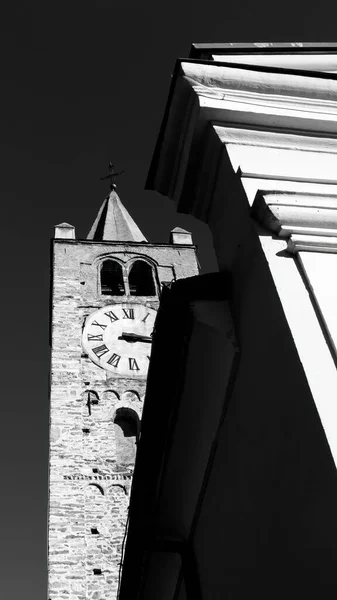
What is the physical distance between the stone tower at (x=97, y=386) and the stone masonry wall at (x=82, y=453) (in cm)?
2

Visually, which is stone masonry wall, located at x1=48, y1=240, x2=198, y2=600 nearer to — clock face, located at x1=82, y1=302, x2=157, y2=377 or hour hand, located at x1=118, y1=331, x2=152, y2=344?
clock face, located at x1=82, y1=302, x2=157, y2=377

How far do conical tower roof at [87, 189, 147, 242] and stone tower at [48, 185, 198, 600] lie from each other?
0.21 ft

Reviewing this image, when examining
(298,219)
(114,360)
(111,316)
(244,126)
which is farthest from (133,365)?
(298,219)

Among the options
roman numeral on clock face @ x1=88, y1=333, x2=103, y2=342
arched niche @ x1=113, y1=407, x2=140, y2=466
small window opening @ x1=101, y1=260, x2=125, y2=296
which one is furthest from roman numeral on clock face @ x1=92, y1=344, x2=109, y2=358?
small window opening @ x1=101, y1=260, x2=125, y2=296

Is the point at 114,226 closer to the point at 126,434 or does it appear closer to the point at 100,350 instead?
the point at 100,350

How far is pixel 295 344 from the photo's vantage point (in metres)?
2.79

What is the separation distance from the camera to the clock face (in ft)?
54.0

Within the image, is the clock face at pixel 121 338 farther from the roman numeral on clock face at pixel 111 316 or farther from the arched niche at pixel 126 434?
the arched niche at pixel 126 434

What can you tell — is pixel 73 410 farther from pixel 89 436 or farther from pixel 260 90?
pixel 260 90

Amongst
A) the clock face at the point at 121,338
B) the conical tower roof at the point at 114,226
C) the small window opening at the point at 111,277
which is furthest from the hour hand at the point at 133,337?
the conical tower roof at the point at 114,226

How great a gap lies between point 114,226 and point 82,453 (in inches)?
340

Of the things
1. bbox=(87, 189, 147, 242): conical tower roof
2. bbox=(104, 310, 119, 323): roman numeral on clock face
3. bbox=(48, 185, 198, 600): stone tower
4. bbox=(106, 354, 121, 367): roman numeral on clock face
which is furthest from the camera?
bbox=(87, 189, 147, 242): conical tower roof

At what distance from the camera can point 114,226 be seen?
21.6 metres

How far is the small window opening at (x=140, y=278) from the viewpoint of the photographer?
1922cm
